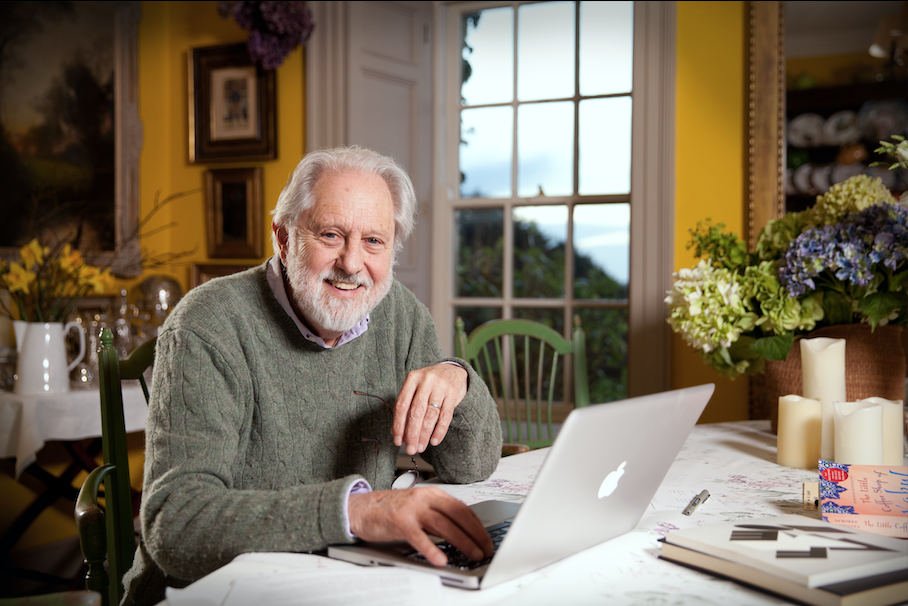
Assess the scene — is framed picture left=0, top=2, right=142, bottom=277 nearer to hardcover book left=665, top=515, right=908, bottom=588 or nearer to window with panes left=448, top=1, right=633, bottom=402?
window with panes left=448, top=1, right=633, bottom=402

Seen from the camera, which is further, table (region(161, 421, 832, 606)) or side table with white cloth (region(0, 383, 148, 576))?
side table with white cloth (region(0, 383, 148, 576))

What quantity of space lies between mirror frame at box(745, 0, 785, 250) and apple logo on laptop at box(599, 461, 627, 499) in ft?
6.81

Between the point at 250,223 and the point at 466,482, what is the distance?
2519 millimetres

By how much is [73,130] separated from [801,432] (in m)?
3.20

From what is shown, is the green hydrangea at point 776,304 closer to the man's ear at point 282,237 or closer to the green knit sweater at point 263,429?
the green knit sweater at point 263,429

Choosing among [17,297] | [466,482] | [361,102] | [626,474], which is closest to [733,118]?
[361,102]

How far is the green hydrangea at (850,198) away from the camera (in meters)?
1.54

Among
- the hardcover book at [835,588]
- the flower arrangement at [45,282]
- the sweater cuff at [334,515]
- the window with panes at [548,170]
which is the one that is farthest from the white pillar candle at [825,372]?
the flower arrangement at [45,282]

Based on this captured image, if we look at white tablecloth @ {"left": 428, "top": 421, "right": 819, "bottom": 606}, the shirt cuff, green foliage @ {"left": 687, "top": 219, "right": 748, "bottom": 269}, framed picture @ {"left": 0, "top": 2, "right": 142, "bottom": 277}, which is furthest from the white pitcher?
green foliage @ {"left": 687, "top": 219, "right": 748, "bottom": 269}

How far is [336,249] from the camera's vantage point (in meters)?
1.26

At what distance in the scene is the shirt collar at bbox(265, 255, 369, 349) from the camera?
4.16ft

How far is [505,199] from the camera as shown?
127 inches

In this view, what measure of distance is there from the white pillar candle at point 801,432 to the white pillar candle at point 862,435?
12cm

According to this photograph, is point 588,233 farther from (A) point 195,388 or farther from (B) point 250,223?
(A) point 195,388
